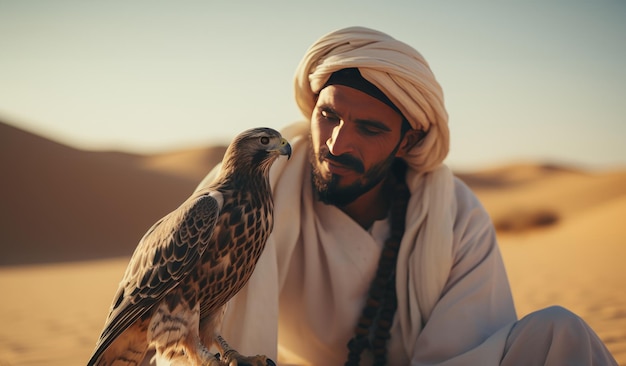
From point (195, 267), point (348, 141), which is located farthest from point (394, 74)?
point (195, 267)

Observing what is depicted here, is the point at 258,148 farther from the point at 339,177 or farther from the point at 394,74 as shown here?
the point at 394,74

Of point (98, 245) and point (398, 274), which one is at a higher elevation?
point (398, 274)

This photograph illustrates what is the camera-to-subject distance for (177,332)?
73.0 inches

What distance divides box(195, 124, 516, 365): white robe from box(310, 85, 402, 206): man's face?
0.65 feet

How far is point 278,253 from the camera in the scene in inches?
115

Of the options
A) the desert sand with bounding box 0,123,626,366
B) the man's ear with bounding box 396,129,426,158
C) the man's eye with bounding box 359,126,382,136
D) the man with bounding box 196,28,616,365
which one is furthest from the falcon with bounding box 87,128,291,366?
the desert sand with bounding box 0,123,626,366

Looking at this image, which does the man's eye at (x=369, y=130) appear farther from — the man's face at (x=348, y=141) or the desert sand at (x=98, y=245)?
the desert sand at (x=98, y=245)

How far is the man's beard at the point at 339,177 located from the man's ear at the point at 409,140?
0.09 meters

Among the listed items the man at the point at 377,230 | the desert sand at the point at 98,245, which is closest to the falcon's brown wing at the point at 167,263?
the man at the point at 377,230

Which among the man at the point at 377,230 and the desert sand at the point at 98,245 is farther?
the desert sand at the point at 98,245

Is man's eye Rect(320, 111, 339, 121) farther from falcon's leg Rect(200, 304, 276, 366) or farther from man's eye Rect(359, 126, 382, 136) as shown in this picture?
falcon's leg Rect(200, 304, 276, 366)

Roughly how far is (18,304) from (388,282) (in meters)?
6.06

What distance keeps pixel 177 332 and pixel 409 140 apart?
1.74 metres

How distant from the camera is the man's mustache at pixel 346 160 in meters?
2.80
